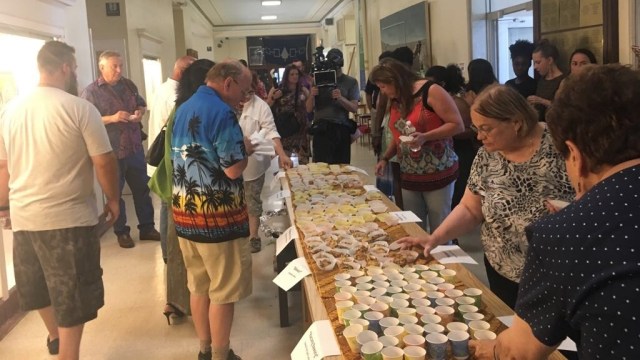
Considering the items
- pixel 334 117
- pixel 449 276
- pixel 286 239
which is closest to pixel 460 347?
pixel 449 276

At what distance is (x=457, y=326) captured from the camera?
151 centimetres

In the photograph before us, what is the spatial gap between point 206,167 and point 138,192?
2.97m

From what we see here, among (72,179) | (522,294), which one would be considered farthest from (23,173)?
(522,294)

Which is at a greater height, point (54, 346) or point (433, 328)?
point (433, 328)

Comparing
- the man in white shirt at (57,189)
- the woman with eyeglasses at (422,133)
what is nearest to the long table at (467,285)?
the man in white shirt at (57,189)

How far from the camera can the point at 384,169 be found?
12.8 ft

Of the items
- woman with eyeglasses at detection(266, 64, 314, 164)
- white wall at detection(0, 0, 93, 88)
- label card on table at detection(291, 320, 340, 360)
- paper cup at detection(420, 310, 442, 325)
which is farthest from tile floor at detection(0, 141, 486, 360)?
white wall at detection(0, 0, 93, 88)

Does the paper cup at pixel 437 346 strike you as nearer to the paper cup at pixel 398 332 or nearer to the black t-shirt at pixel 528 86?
the paper cup at pixel 398 332

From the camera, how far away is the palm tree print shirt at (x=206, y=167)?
2.39 meters

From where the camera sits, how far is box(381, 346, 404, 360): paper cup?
4.50 feet

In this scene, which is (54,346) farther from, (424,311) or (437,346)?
(437,346)

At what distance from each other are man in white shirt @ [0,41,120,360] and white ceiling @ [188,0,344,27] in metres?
11.3

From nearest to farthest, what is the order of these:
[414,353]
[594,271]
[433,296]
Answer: [594,271]
[414,353]
[433,296]

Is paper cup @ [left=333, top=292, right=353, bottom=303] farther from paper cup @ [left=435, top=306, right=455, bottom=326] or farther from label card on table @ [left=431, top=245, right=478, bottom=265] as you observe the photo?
label card on table @ [left=431, top=245, right=478, bottom=265]
